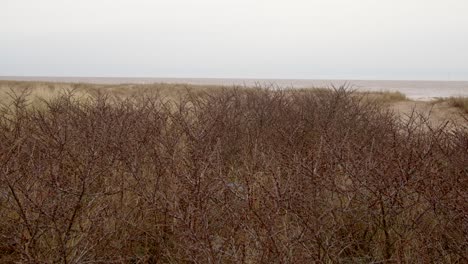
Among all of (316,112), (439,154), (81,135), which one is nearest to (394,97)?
(316,112)

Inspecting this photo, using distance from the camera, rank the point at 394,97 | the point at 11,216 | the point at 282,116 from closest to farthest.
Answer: the point at 11,216 < the point at 282,116 < the point at 394,97

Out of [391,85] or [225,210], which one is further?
[391,85]

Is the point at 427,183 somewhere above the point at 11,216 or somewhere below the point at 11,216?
above

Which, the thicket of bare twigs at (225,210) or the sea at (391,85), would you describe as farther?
the sea at (391,85)

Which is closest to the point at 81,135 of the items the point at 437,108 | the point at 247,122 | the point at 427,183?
the point at 247,122

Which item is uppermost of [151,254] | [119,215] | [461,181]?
[461,181]

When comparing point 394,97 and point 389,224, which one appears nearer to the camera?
point 389,224

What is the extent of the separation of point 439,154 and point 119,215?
2884 millimetres

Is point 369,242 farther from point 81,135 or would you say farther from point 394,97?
point 394,97

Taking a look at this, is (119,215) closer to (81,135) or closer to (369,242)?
(81,135)

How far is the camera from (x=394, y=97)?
18.1 m

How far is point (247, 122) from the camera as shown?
6.16 metres

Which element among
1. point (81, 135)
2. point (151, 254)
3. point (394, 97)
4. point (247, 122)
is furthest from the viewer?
point (394, 97)

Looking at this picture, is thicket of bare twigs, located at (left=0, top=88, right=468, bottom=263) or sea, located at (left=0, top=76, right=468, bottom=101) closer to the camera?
thicket of bare twigs, located at (left=0, top=88, right=468, bottom=263)
